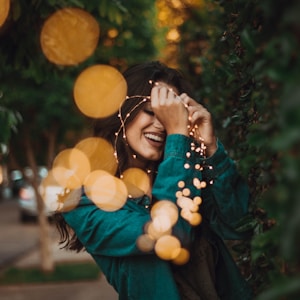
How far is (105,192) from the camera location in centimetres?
237

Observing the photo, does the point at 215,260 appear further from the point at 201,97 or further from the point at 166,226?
the point at 201,97

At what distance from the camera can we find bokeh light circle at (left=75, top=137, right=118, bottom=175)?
104 inches

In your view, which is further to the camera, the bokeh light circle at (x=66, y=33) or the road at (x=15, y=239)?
the road at (x=15, y=239)

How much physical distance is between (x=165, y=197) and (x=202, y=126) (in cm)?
39

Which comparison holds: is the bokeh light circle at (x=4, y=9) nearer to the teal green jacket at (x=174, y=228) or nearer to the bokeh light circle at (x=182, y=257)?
→ the teal green jacket at (x=174, y=228)

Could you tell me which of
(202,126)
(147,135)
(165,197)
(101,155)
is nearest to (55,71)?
(101,155)

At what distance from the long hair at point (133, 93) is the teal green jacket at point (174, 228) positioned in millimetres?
267

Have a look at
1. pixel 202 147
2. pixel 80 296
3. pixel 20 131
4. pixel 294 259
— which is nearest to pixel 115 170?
pixel 202 147

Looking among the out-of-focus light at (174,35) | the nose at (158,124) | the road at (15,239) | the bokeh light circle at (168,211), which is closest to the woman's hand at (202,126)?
the nose at (158,124)

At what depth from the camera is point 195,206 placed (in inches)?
89.2

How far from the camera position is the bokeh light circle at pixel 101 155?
8.66 ft

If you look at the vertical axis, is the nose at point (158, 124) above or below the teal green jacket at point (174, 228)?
above

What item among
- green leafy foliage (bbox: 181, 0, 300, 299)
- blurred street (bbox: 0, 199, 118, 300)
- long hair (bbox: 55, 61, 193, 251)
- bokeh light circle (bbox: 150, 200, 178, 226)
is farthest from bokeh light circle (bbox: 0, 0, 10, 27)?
blurred street (bbox: 0, 199, 118, 300)

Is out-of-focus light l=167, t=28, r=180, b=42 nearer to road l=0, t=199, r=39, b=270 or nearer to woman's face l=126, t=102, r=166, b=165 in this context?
woman's face l=126, t=102, r=166, b=165
